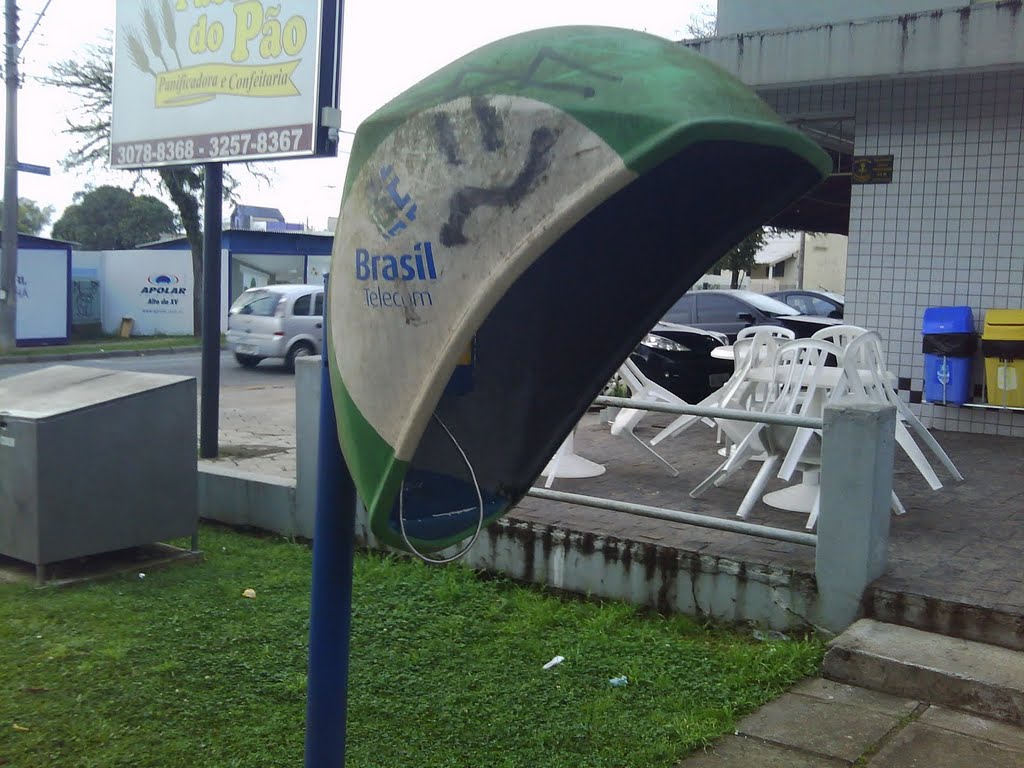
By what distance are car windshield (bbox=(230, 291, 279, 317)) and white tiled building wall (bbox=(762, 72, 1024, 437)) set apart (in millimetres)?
12028

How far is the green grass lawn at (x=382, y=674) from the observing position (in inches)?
144

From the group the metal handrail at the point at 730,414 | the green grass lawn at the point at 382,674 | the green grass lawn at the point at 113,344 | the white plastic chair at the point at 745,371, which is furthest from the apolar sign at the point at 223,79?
the green grass lawn at the point at 113,344

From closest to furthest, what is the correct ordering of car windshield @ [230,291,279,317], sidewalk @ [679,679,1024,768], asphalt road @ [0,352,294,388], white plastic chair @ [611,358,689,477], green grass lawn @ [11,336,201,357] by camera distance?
sidewalk @ [679,679,1024,768], white plastic chair @ [611,358,689,477], asphalt road @ [0,352,294,388], car windshield @ [230,291,279,317], green grass lawn @ [11,336,201,357]

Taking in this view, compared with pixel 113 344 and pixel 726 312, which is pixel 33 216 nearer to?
pixel 113 344

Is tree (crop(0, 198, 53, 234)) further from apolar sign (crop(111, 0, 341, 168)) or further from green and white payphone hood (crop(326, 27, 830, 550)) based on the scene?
green and white payphone hood (crop(326, 27, 830, 550))

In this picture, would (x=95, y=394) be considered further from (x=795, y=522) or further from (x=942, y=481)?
(x=942, y=481)

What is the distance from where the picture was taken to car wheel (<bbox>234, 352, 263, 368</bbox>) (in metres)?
19.3

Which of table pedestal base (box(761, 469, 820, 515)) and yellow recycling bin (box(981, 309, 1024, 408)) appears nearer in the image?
table pedestal base (box(761, 469, 820, 515))

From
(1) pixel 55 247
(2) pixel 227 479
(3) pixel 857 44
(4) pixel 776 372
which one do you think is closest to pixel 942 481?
(4) pixel 776 372

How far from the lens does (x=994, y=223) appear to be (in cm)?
842


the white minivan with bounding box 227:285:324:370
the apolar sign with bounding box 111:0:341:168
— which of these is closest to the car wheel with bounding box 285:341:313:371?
the white minivan with bounding box 227:285:324:370

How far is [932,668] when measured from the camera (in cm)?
391

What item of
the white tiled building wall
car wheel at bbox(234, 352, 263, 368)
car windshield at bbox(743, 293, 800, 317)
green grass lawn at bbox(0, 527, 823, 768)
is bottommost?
green grass lawn at bbox(0, 527, 823, 768)

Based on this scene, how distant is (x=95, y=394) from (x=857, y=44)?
608 centimetres
